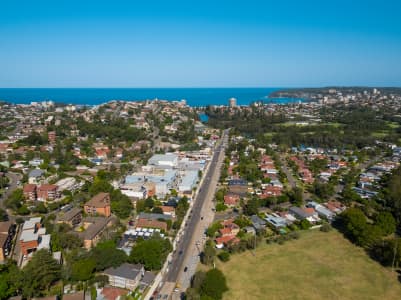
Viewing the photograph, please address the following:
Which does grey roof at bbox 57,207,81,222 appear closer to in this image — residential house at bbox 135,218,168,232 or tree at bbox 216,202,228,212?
residential house at bbox 135,218,168,232

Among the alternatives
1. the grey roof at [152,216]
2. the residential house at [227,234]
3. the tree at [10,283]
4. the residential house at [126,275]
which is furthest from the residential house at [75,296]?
the residential house at [227,234]

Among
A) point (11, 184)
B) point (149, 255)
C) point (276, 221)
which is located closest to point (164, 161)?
point (11, 184)

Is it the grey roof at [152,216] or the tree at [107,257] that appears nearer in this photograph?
the tree at [107,257]

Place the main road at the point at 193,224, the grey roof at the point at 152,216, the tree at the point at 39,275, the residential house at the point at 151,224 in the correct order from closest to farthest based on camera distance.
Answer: the tree at the point at 39,275 < the main road at the point at 193,224 < the residential house at the point at 151,224 < the grey roof at the point at 152,216

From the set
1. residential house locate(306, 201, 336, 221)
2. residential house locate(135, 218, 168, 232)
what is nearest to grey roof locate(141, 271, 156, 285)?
residential house locate(135, 218, 168, 232)

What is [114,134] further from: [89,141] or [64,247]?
[64,247]

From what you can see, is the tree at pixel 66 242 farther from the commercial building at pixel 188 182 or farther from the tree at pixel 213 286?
the commercial building at pixel 188 182

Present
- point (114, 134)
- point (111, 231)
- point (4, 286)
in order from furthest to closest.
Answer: point (114, 134) → point (111, 231) → point (4, 286)

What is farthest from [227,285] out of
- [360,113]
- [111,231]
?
[360,113]
